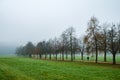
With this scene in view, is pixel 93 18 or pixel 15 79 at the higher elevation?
pixel 93 18

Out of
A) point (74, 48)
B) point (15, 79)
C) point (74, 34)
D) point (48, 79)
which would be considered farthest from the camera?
point (74, 48)

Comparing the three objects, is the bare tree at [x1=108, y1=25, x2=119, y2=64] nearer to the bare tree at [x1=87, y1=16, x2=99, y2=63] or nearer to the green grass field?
the bare tree at [x1=87, y1=16, x2=99, y2=63]

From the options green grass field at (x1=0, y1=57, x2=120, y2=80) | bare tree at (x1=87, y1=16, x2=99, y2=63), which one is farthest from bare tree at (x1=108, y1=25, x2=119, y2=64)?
green grass field at (x1=0, y1=57, x2=120, y2=80)

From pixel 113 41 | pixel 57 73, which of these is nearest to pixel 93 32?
pixel 113 41

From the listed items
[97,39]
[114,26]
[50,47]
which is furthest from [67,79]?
[50,47]

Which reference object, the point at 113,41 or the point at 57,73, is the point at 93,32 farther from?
the point at 57,73

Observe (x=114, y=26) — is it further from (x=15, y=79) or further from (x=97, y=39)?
(x=15, y=79)

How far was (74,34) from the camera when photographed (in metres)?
76.0

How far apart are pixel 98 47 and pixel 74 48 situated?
27281mm

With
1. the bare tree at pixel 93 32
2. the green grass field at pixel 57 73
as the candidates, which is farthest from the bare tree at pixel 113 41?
the green grass field at pixel 57 73

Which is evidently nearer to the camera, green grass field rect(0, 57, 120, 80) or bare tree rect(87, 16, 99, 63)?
green grass field rect(0, 57, 120, 80)

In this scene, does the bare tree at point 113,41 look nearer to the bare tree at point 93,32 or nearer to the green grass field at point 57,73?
the bare tree at point 93,32

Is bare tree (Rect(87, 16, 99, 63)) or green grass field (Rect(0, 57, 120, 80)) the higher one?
bare tree (Rect(87, 16, 99, 63))

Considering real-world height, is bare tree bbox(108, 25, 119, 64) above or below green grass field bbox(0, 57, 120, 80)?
Answer: above
